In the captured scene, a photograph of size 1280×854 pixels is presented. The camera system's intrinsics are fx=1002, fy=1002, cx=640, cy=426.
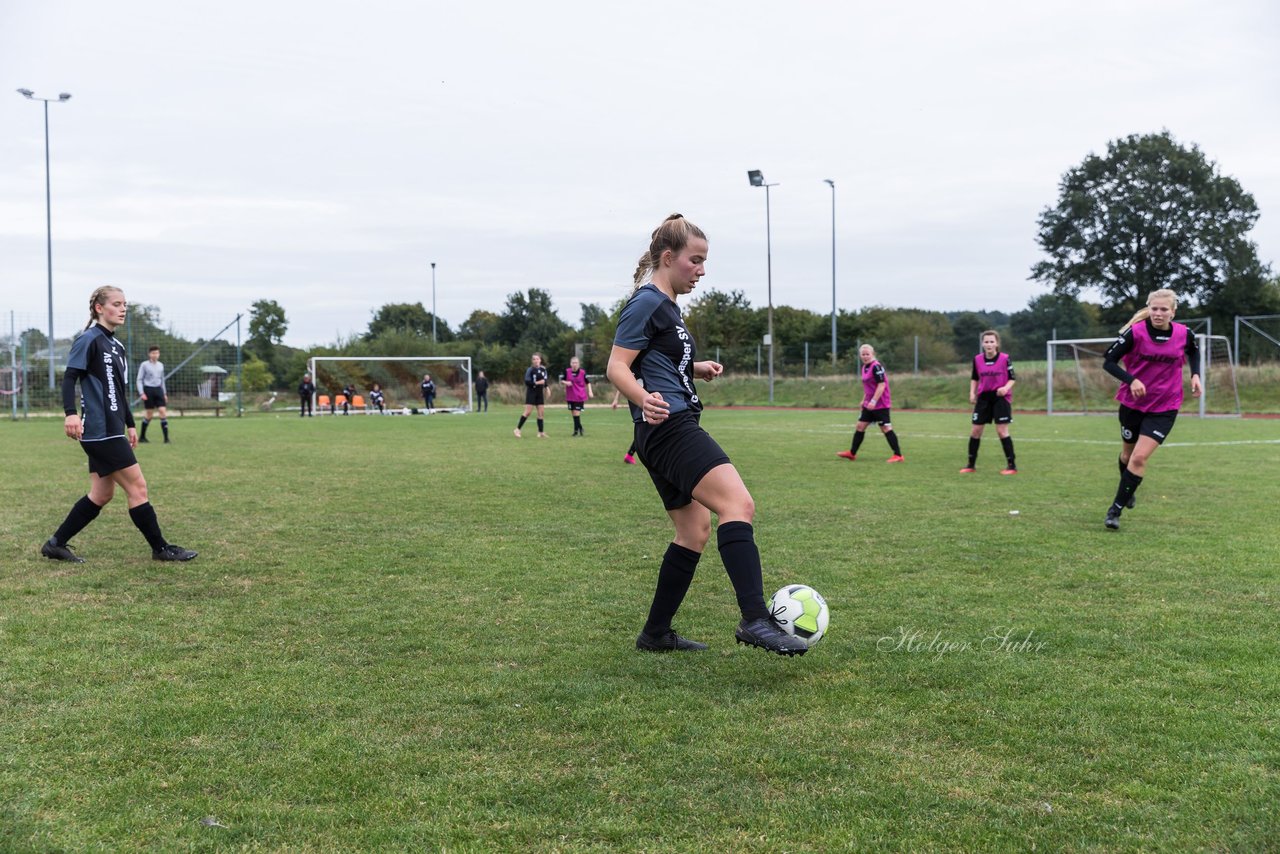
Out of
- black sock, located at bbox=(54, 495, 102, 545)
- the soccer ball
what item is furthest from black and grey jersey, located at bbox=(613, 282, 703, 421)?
black sock, located at bbox=(54, 495, 102, 545)

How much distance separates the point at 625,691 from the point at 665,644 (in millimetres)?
622

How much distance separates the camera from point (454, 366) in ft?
142

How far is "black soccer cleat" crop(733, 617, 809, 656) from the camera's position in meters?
3.96

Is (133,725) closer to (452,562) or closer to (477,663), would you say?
(477,663)

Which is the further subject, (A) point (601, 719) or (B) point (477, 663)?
(B) point (477, 663)

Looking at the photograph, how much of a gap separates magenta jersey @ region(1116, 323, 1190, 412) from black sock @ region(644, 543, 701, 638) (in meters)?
5.13

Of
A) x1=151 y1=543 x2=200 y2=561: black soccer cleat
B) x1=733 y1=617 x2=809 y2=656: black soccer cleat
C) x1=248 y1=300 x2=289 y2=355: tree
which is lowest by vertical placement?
x1=151 y1=543 x2=200 y2=561: black soccer cleat

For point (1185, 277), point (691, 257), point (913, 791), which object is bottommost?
point (913, 791)

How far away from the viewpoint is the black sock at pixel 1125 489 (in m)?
8.02

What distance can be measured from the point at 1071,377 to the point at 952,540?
30.7m

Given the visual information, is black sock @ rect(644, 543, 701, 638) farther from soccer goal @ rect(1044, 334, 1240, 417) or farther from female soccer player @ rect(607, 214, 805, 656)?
soccer goal @ rect(1044, 334, 1240, 417)

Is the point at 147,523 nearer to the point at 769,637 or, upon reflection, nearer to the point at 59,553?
the point at 59,553

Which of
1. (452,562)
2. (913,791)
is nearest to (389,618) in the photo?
(452,562)

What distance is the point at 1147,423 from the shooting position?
27.0ft
